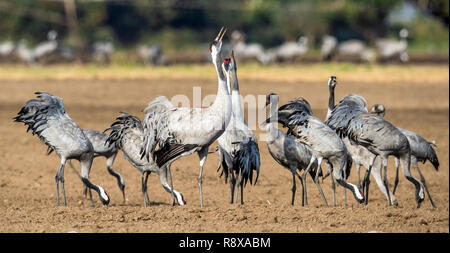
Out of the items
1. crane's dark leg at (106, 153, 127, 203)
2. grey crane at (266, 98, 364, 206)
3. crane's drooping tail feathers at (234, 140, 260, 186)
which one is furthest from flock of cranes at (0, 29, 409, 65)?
crane's drooping tail feathers at (234, 140, 260, 186)

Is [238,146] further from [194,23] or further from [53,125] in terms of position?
[194,23]

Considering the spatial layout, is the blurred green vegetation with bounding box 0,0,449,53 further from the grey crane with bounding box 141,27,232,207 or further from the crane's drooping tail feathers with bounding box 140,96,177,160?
the grey crane with bounding box 141,27,232,207

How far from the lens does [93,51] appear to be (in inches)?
1388

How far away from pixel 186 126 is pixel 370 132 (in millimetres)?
2080

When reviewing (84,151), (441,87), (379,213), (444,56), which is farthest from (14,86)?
(444,56)

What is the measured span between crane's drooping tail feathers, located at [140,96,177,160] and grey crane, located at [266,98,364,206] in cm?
127

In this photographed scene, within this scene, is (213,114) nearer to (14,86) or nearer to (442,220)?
(442,220)

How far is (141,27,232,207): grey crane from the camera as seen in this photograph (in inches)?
314

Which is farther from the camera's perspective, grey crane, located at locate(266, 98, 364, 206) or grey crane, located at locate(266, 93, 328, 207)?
grey crane, located at locate(266, 93, 328, 207)

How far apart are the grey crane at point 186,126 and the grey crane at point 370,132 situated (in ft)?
5.58

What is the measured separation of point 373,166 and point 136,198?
3.03 m

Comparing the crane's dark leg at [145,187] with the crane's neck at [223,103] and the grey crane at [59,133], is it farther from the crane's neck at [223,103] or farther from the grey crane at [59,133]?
the crane's neck at [223,103]

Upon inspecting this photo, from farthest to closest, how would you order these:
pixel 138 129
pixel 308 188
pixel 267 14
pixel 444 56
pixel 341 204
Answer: pixel 267 14
pixel 444 56
pixel 308 188
pixel 341 204
pixel 138 129

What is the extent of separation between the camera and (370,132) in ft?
28.8
